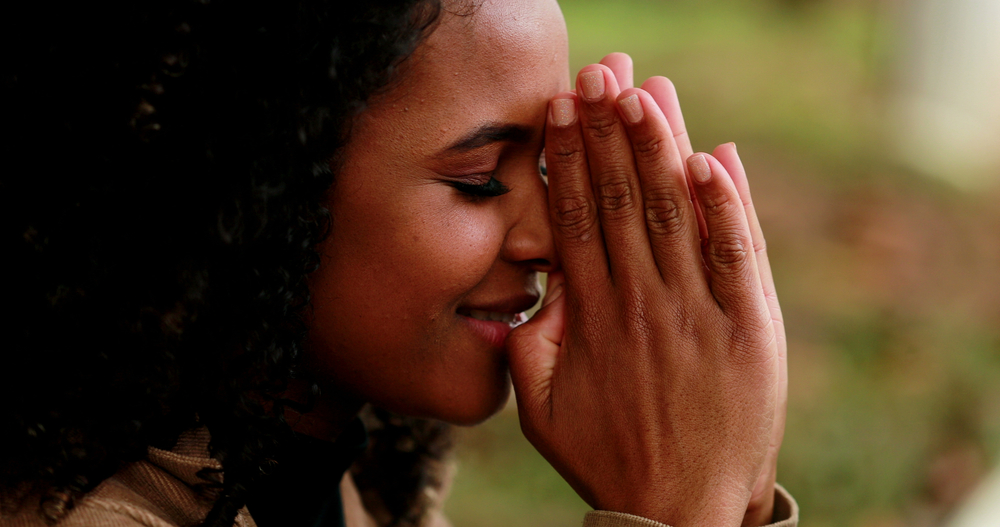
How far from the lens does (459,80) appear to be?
1392mm

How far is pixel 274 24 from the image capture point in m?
1.26

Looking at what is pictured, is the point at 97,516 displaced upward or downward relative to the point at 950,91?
upward

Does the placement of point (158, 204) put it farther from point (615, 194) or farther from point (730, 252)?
point (730, 252)

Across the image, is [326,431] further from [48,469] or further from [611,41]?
[611,41]

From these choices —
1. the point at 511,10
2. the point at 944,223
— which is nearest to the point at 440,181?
the point at 511,10

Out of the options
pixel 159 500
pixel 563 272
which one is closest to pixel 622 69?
pixel 563 272

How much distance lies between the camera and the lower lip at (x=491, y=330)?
155 cm

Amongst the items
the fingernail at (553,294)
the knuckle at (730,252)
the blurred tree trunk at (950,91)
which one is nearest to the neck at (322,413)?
the fingernail at (553,294)

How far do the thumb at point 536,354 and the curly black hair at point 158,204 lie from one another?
1.55 ft

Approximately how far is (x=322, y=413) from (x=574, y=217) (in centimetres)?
69

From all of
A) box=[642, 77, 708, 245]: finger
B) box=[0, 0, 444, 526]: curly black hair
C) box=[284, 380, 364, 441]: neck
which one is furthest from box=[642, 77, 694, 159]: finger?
box=[284, 380, 364, 441]: neck

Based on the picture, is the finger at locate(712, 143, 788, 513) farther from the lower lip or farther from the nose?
the lower lip

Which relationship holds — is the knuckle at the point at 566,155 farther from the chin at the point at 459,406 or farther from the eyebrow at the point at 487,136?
the chin at the point at 459,406

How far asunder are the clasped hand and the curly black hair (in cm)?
42
